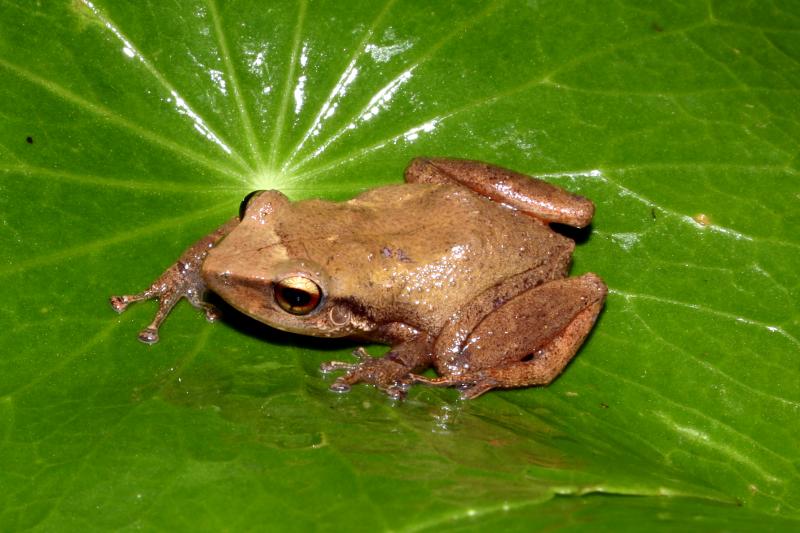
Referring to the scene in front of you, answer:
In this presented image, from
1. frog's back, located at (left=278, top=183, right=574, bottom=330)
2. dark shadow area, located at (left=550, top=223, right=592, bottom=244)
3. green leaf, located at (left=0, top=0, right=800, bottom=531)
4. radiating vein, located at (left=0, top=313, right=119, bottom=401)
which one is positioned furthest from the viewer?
dark shadow area, located at (left=550, top=223, right=592, bottom=244)

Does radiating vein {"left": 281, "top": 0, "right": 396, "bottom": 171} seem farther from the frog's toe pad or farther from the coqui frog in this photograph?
the frog's toe pad

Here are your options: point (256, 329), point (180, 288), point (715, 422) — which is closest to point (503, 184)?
point (256, 329)

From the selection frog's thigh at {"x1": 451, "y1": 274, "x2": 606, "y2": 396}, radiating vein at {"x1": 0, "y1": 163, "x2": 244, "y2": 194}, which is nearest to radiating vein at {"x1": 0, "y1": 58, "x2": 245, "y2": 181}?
radiating vein at {"x1": 0, "y1": 163, "x2": 244, "y2": 194}

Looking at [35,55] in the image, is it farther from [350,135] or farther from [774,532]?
[774,532]

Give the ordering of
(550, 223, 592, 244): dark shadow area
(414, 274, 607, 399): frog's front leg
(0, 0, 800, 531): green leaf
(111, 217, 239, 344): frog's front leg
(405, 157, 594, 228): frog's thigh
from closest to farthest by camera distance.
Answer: (0, 0, 800, 531): green leaf < (111, 217, 239, 344): frog's front leg < (414, 274, 607, 399): frog's front leg < (405, 157, 594, 228): frog's thigh < (550, 223, 592, 244): dark shadow area

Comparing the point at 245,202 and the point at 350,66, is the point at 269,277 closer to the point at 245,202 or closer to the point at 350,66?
the point at 245,202

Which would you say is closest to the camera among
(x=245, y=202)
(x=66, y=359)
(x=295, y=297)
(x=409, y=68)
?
(x=66, y=359)

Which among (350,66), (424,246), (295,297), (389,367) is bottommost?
(389,367)
